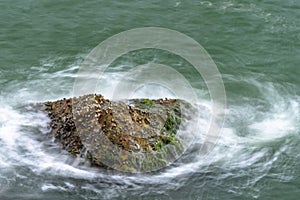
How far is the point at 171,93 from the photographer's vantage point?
26.9 metres

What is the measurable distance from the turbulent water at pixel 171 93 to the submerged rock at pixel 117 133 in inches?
17.5

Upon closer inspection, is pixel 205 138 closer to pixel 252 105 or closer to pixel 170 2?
pixel 252 105

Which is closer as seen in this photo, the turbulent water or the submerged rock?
the turbulent water

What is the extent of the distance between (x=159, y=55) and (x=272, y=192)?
39.6 feet

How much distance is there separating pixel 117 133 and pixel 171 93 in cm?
659

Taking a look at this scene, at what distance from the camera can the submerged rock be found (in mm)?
20547

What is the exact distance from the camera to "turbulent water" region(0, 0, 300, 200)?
20.0 m

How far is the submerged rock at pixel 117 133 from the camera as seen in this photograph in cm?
2055

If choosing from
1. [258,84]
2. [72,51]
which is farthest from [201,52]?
[72,51]

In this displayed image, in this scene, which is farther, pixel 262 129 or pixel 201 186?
pixel 262 129

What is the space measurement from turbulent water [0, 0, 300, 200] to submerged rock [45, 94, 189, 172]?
0.44 m

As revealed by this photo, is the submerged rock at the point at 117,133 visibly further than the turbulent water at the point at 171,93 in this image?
Yes

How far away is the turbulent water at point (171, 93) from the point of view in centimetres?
2005

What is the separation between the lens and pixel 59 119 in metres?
22.4
